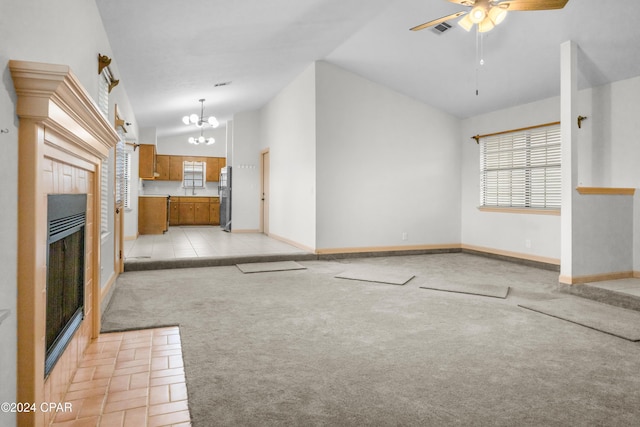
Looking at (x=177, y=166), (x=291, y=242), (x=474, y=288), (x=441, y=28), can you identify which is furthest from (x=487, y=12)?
(x=177, y=166)

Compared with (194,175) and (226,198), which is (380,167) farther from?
(194,175)

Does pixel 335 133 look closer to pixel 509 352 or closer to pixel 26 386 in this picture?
pixel 509 352

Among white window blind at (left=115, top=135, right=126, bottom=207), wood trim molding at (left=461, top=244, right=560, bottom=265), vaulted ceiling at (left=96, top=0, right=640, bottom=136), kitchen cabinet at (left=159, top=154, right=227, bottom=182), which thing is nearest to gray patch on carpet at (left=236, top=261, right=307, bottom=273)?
white window blind at (left=115, top=135, right=126, bottom=207)

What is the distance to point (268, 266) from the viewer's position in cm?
554

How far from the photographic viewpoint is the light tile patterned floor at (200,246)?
5926 millimetres

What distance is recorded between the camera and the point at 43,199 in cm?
145

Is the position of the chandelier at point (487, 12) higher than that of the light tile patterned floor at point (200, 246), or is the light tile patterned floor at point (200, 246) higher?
the chandelier at point (487, 12)

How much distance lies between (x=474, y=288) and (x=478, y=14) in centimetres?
273

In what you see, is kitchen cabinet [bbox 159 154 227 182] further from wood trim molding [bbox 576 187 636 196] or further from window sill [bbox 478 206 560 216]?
wood trim molding [bbox 576 187 636 196]

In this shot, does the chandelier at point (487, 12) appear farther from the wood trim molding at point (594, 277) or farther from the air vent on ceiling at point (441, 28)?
the wood trim molding at point (594, 277)

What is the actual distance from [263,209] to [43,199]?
7881mm

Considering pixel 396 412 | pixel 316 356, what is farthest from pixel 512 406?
pixel 316 356

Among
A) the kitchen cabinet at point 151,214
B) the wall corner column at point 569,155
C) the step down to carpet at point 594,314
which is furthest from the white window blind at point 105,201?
the kitchen cabinet at point 151,214

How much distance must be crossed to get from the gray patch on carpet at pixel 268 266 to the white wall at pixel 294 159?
69 centimetres
